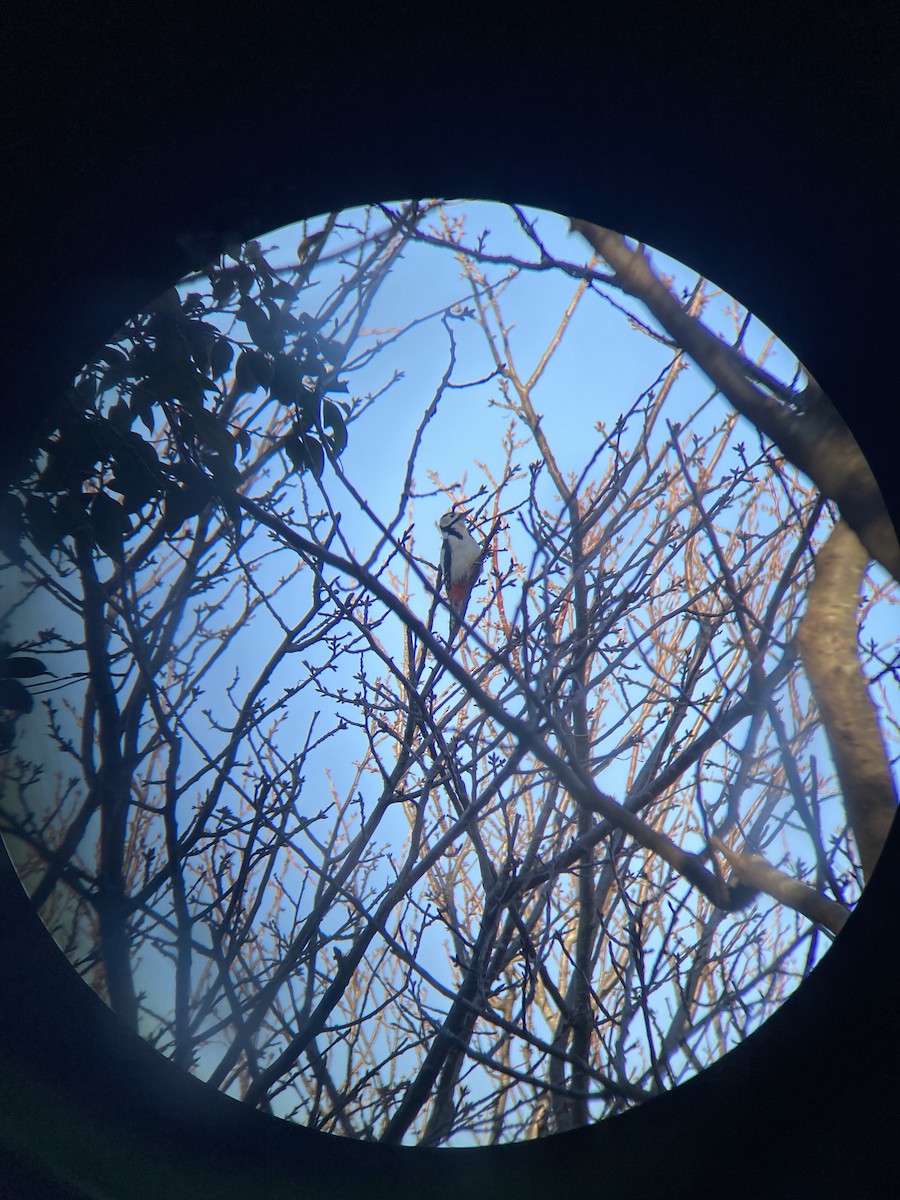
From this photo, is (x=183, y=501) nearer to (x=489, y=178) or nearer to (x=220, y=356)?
(x=220, y=356)

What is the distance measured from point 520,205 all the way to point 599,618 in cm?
59

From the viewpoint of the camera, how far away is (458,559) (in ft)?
4.09

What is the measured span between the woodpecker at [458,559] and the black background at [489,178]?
48cm

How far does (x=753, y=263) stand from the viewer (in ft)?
3.22

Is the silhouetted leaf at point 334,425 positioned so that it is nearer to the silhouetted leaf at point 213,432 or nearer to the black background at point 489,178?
the silhouetted leaf at point 213,432

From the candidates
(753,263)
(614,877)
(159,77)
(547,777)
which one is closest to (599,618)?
(547,777)

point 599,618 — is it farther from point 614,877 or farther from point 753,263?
point 753,263

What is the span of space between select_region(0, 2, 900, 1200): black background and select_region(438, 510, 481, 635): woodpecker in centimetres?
48

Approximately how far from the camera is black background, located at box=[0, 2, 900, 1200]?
851mm

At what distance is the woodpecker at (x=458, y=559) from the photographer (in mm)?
1202

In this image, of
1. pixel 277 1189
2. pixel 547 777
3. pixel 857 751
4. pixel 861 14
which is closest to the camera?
pixel 861 14

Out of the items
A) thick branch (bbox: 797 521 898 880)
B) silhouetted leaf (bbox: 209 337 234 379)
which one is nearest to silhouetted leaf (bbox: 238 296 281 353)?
silhouetted leaf (bbox: 209 337 234 379)

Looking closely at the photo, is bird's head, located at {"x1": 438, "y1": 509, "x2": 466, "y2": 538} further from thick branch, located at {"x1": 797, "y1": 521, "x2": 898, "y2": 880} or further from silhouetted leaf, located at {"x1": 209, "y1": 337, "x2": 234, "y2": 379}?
thick branch, located at {"x1": 797, "y1": 521, "x2": 898, "y2": 880}

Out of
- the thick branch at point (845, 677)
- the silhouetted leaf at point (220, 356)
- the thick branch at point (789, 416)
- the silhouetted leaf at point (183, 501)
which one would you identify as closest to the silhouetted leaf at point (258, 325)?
the silhouetted leaf at point (220, 356)
